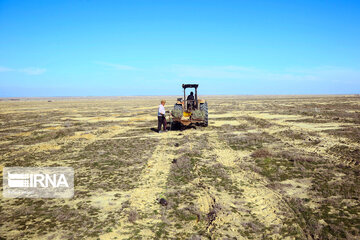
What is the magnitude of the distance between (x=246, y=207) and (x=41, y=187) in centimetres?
491

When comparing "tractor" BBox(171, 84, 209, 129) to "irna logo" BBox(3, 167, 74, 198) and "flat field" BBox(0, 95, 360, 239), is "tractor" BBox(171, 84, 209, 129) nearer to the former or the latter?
"flat field" BBox(0, 95, 360, 239)

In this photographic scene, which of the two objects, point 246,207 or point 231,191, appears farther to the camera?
point 231,191

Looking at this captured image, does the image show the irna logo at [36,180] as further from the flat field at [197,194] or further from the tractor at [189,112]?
the tractor at [189,112]

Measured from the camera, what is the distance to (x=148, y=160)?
24.4ft

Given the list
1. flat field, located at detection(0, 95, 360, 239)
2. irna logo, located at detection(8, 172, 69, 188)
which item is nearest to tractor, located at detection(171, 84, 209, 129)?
flat field, located at detection(0, 95, 360, 239)

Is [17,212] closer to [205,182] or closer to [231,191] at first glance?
[205,182]

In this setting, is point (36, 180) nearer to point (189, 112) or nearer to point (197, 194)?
point (197, 194)

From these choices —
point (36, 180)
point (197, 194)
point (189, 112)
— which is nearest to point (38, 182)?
point (36, 180)

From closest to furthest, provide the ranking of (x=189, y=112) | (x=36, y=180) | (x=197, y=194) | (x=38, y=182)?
(x=197, y=194)
(x=38, y=182)
(x=36, y=180)
(x=189, y=112)

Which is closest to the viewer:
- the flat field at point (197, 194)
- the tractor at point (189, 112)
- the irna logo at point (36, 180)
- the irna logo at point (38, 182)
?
the flat field at point (197, 194)

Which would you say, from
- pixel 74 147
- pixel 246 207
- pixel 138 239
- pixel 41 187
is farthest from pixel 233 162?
pixel 74 147

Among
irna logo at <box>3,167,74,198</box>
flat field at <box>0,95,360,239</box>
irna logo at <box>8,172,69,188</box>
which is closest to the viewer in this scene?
flat field at <box>0,95,360,239</box>

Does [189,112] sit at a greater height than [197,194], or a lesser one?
greater

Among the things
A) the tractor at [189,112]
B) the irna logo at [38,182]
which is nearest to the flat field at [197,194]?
the irna logo at [38,182]
